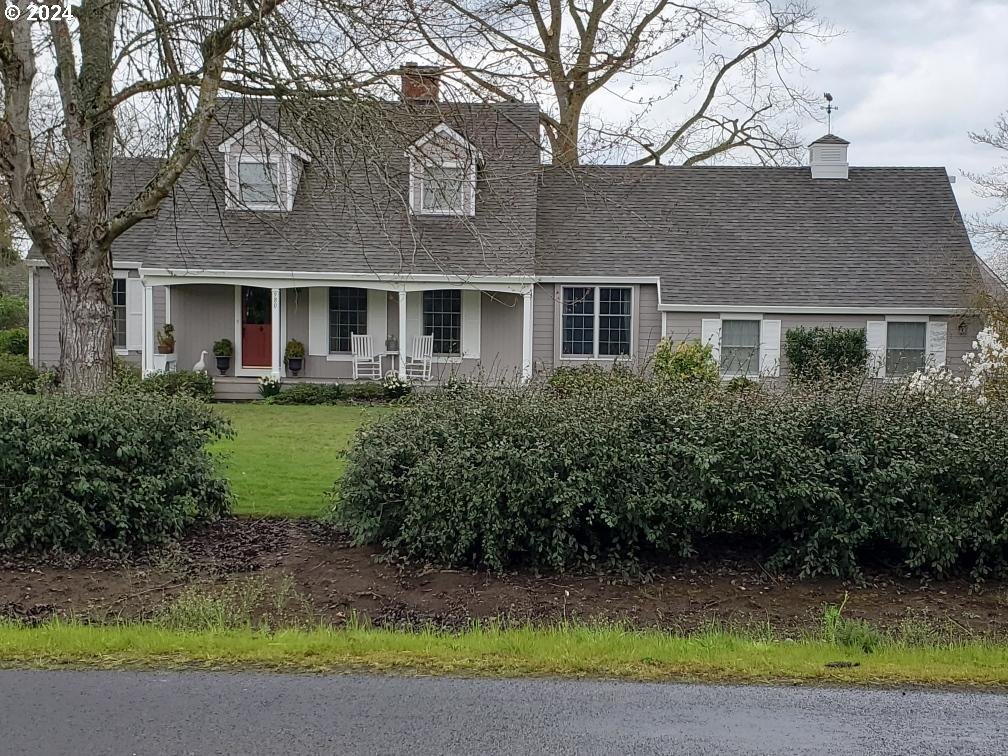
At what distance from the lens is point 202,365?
2277cm

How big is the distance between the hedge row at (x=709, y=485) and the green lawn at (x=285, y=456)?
157cm

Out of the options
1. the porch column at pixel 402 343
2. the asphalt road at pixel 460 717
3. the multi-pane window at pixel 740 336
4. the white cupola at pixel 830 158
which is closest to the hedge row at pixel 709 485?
the asphalt road at pixel 460 717

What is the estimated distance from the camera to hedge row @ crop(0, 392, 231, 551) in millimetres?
8156

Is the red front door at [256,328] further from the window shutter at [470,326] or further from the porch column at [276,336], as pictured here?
the window shutter at [470,326]

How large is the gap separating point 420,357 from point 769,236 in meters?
9.18

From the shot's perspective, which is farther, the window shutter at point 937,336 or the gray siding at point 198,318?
the gray siding at point 198,318

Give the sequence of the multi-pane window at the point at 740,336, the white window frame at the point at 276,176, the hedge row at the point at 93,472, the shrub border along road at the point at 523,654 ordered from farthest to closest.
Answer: the multi-pane window at the point at 740,336, the white window frame at the point at 276,176, the hedge row at the point at 93,472, the shrub border along road at the point at 523,654

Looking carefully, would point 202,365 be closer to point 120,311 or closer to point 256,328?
point 256,328

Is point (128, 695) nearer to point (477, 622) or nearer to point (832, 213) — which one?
point (477, 622)

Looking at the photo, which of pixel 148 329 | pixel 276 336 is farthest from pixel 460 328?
pixel 148 329

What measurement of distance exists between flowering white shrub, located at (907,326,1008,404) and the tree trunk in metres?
A: 7.79

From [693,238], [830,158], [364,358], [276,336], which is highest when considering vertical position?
[830,158]

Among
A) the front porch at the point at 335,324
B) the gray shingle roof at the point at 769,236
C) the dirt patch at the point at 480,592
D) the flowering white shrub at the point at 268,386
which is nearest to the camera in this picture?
the dirt patch at the point at 480,592

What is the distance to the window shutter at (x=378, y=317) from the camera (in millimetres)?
24094
